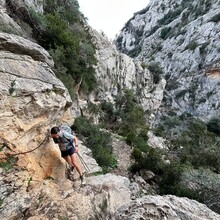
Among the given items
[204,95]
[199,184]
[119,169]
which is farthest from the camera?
[204,95]

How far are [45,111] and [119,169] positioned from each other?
223 inches

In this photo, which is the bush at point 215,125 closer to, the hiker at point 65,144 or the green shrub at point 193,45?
the green shrub at point 193,45

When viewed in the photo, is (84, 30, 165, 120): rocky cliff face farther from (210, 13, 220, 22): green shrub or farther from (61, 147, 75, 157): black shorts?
(210, 13, 220, 22): green shrub

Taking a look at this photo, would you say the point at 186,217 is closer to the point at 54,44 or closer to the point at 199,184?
the point at 199,184

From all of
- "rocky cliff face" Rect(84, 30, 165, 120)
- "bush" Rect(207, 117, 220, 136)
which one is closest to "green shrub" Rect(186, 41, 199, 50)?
"rocky cliff face" Rect(84, 30, 165, 120)

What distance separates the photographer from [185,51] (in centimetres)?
5259

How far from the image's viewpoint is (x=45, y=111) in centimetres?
702

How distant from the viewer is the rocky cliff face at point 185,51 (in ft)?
150

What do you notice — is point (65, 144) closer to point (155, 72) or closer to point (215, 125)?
point (155, 72)

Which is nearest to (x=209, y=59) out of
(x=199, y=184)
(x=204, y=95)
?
(x=204, y=95)

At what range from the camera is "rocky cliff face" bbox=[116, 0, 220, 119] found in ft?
150

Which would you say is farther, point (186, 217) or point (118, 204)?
point (118, 204)

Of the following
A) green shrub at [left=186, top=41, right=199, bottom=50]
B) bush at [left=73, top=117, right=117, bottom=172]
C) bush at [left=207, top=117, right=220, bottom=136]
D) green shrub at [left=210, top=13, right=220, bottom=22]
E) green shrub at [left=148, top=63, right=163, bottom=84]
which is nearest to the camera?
bush at [left=73, top=117, right=117, bottom=172]

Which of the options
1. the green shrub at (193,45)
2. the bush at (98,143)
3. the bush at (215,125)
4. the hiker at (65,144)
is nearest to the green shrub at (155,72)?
the bush at (215,125)
